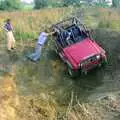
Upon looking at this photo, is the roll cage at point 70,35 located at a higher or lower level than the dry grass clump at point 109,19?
higher

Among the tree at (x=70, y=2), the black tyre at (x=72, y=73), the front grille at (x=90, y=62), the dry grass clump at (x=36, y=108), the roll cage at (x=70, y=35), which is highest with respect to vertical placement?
the roll cage at (x=70, y=35)

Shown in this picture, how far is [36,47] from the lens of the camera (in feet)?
64.3

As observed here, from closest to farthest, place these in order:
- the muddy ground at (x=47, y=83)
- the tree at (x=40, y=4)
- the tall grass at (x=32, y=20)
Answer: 1. the muddy ground at (x=47, y=83)
2. the tall grass at (x=32, y=20)
3. the tree at (x=40, y=4)

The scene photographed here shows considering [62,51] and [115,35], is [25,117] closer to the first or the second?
[62,51]

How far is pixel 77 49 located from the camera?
17797 millimetres

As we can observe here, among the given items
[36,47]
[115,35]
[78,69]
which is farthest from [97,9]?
[78,69]

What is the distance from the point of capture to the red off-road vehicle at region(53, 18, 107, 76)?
1720 cm

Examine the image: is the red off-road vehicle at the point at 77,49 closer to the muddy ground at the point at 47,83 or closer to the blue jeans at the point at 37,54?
the muddy ground at the point at 47,83

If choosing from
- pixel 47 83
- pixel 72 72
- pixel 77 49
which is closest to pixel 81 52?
pixel 77 49

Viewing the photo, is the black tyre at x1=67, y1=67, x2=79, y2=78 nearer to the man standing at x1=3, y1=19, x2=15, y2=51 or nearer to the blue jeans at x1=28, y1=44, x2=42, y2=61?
the blue jeans at x1=28, y1=44, x2=42, y2=61

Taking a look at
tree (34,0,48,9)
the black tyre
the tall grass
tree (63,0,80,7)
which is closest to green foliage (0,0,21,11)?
tree (34,0,48,9)

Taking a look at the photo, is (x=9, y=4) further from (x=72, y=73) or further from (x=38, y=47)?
(x=72, y=73)

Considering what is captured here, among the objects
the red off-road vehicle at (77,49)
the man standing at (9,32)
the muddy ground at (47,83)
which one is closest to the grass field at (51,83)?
the muddy ground at (47,83)

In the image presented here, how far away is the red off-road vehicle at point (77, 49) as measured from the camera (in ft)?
Answer: 56.4
